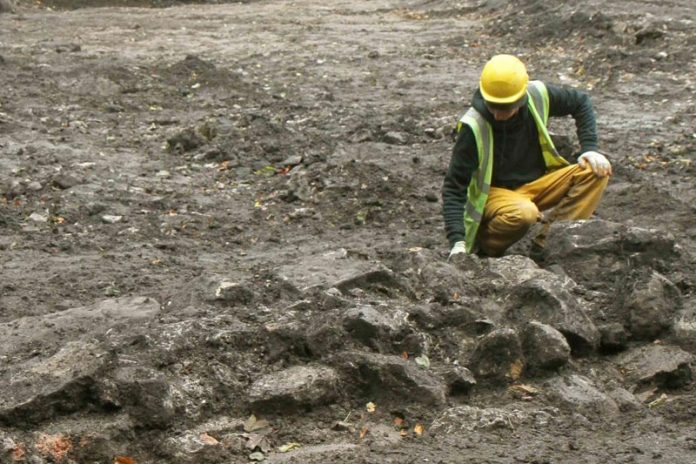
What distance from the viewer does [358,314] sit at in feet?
17.1

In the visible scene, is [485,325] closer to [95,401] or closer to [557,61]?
[95,401]

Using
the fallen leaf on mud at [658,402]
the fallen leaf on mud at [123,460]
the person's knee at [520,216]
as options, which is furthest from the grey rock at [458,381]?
the person's knee at [520,216]

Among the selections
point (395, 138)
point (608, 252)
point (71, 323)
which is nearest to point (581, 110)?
point (608, 252)

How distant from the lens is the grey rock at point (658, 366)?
5.20m

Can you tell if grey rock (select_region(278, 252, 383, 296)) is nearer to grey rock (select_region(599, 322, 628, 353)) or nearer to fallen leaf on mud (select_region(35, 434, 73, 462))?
grey rock (select_region(599, 322, 628, 353))

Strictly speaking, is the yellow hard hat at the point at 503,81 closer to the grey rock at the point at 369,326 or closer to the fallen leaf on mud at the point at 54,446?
the grey rock at the point at 369,326

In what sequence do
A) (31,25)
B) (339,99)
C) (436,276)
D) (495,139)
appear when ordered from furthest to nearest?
(31,25)
(339,99)
(495,139)
(436,276)

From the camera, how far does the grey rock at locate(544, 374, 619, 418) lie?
4.95 metres

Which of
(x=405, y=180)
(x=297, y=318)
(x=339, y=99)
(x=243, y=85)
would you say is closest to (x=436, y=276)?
(x=297, y=318)

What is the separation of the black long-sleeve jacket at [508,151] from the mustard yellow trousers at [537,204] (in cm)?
9

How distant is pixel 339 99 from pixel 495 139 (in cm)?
421

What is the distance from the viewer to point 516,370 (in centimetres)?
514

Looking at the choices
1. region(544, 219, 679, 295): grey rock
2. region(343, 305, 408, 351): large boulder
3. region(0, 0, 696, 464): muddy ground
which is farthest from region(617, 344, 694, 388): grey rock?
region(343, 305, 408, 351): large boulder

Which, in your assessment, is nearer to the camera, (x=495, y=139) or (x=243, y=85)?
(x=495, y=139)
